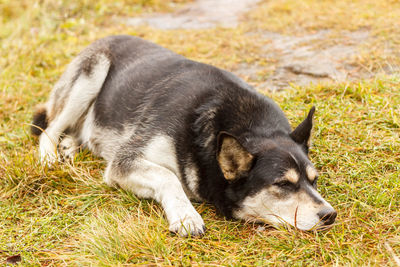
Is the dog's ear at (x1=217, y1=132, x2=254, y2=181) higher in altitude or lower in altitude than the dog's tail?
higher

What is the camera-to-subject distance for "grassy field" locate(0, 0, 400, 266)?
8.71ft

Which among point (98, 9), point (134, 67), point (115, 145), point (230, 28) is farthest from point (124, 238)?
point (98, 9)

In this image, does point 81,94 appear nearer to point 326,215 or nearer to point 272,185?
point 272,185

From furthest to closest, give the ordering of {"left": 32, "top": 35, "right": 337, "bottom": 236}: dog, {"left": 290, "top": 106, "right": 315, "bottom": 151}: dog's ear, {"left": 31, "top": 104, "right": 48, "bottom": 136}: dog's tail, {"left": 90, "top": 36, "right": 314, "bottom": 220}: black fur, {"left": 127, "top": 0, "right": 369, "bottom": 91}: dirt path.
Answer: {"left": 127, "top": 0, "right": 369, "bottom": 91}: dirt path
{"left": 31, "top": 104, "right": 48, "bottom": 136}: dog's tail
{"left": 290, "top": 106, "right": 315, "bottom": 151}: dog's ear
{"left": 90, "top": 36, "right": 314, "bottom": 220}: black fur
{"left": 32, "top": 35, "right": 337, "bottom": 236}: dog

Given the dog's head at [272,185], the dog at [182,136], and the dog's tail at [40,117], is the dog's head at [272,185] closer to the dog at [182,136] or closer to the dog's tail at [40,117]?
the dog at [182,136]

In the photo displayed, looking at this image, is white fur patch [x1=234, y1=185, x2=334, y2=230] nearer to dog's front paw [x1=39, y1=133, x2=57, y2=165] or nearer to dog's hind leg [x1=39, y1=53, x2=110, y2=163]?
dog's front paw [x1=39, y1=133, x2=57, y2=165]

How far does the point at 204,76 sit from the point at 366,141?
1.76 meters

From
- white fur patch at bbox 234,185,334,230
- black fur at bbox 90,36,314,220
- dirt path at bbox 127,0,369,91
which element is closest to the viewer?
white fur patch at bbox 234,185,334,230

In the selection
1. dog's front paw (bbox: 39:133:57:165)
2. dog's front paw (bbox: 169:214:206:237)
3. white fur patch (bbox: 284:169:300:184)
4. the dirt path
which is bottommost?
dog's front paw (bbox: 39:133:57:165)

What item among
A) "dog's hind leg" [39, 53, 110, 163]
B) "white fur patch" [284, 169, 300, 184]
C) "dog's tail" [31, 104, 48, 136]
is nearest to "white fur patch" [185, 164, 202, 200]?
"white fur patch" [284, 169, 300, 184]

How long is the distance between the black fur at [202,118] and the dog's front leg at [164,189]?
5.2 inches

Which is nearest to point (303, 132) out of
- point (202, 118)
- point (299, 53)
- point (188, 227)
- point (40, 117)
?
point (202, 118)

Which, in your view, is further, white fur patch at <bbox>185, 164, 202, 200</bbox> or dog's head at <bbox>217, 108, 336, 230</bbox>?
white fur patch at <bbox>185, 164, 202, 200</bbox>

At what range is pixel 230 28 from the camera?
28.1 ft
